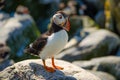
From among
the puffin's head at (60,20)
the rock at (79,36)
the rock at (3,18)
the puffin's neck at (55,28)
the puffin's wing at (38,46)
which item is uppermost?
the puffin's head at (60,20)

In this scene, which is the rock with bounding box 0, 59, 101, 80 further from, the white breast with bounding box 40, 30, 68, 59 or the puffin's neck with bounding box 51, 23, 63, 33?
the puffin's neck with bounding box 51, 23, 63, 33

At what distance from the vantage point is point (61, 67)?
1016 cm

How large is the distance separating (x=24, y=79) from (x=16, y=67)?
0.38m

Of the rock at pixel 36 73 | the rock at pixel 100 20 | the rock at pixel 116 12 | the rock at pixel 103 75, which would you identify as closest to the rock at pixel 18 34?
the rock at pixel 103 75

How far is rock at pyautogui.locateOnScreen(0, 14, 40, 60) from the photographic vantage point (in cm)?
1705

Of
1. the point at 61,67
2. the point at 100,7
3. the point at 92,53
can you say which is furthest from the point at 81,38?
the point at 61,67

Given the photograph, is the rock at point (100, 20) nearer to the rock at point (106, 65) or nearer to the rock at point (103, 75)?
the rock at point (106, 65)

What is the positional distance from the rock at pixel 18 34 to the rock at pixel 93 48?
1439 millimetres

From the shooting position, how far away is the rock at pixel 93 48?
17859 mm

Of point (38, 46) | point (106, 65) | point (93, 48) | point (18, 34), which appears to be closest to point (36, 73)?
point (38, 46)

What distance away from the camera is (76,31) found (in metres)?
21.2

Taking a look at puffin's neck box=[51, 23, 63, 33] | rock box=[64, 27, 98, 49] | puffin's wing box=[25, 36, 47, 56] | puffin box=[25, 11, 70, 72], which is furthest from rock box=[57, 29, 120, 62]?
puffin's neck box=[51, 23, 63, 33]

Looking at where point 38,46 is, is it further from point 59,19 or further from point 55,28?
point 59,19

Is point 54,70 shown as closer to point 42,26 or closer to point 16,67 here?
point 16,67
